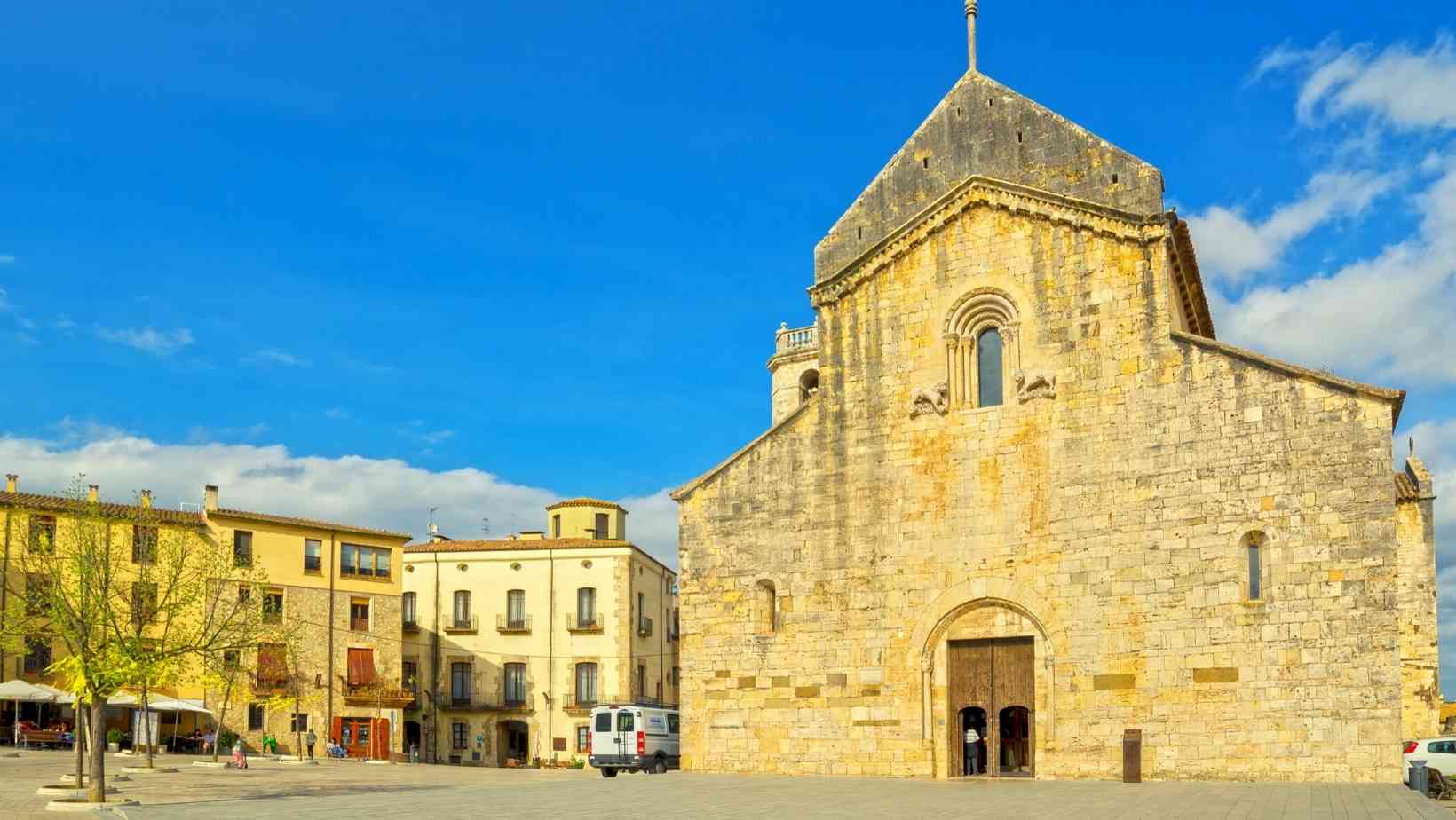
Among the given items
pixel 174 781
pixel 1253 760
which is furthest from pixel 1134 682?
pixel 174 781

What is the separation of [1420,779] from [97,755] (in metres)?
21.4

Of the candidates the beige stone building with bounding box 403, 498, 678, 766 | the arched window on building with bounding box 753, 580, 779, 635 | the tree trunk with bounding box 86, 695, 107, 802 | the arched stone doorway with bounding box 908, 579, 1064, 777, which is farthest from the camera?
the beige stone building with bounding box 403, 498, 678, 766

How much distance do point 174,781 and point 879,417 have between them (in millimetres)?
16931

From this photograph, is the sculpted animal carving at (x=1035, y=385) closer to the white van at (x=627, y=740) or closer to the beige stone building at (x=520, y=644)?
the white van at (x=627, y=740)

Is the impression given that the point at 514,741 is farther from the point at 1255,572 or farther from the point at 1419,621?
the point at 1255,572

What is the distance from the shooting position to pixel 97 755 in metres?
22.4

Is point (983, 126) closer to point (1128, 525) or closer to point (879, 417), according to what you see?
point (879, 417)

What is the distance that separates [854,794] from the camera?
22344mm

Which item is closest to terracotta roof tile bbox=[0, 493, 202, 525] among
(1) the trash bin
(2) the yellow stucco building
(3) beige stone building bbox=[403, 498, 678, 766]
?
(2) the yellow stucco building

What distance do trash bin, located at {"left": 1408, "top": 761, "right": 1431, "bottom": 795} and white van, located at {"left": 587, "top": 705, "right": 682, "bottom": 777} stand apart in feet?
61.4

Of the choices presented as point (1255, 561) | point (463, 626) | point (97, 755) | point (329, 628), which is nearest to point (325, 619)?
point (329, 628)

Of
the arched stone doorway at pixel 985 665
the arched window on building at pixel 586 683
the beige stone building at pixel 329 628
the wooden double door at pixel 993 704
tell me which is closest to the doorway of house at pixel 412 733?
the beige stone building at pixel 329 628

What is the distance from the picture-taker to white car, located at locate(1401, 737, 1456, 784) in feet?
79.6

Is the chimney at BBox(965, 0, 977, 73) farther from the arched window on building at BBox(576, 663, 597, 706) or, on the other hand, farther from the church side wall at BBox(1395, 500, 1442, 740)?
the arched window on building at BBox(576, 663, 597, 706)
